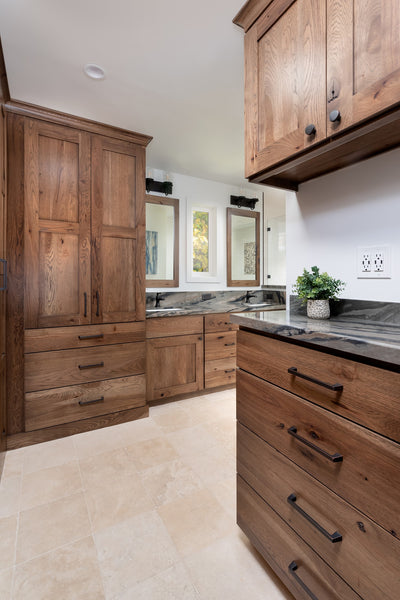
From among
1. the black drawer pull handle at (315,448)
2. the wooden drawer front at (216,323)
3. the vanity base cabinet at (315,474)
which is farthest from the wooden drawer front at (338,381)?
the wooden drawer front at (216,323)

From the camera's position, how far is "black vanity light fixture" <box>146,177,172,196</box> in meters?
3.24


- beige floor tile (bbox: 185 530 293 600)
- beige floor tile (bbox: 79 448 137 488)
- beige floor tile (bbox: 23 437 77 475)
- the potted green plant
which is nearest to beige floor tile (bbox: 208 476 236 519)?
beige floor tile (bbox: 185 530 293 600)

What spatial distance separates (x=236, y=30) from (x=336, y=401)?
1.80 m

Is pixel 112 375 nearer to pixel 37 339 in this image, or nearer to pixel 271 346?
pixel 37 339

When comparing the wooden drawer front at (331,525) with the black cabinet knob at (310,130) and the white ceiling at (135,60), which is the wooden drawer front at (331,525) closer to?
the black cabinet knob at (310,130)

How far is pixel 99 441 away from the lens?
7.39 feet

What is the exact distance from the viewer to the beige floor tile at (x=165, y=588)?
113cm

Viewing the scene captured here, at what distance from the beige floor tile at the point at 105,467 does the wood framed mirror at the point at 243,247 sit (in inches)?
94.4

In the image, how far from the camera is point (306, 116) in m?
1.07

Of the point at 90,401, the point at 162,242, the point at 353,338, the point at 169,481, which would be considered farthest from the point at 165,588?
the point at 162,242

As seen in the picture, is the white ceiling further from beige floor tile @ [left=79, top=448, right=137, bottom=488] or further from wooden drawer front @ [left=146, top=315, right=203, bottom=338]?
beige floor tile @ [left=79, top=448, right=137, bottom=488]

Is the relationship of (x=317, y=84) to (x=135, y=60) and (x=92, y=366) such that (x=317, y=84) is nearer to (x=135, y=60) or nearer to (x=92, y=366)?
(x=135, y=60)

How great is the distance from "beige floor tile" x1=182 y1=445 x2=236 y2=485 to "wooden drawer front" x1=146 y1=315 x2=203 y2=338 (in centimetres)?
113

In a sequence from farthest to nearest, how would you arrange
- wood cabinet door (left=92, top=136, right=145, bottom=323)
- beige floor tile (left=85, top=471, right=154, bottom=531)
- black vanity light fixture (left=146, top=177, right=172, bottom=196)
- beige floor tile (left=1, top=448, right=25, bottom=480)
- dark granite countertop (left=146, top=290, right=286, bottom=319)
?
1. black vanity light fixture (left=146, top=177, right=172, bottom=196)
2. dark granite countertop (left=146, top=290, right=286, bottom=319)
3. wood cabinet door (left=92, top=136, right=145, bottom=323)
4. beige floor tile (left=1, top=448, right=25, bottom=480)
5. beige floor tile (left=85, top=471, right=154, bottom=531)
